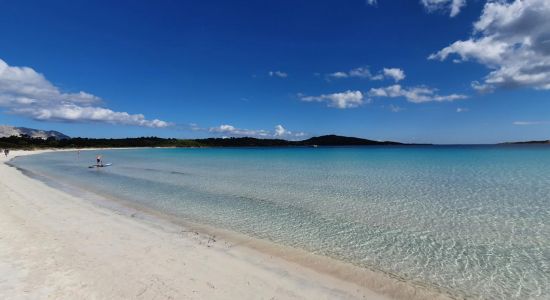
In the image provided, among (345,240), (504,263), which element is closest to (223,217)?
(345,240)

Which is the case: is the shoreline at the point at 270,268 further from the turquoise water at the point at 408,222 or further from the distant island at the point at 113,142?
the distant island at the point at 113,142

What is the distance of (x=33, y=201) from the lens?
12.5 m

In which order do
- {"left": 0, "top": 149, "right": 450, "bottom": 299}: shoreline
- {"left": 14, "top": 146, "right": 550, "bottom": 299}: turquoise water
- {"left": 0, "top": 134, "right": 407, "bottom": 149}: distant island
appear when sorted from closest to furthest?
{"left": 0, "top": 149, "right": 450, "bottom": 299}: shoreline < {"left": 14, "top": 146, "right": 550, "bottom": 299}: turquoise water < {"left": 0, "top": 134, "right": 407, "bottom": 149}: distant island

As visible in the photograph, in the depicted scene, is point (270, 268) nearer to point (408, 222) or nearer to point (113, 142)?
point (408, 222)

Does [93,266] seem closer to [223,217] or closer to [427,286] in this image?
[223,217]

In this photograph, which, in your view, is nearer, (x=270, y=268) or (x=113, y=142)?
(x=270, y=268)

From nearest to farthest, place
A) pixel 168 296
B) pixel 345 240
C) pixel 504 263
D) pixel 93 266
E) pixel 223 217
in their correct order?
pixel 168 296
pixel 93 266
pixel 504 263
pixel 345 240
pixel 223 217

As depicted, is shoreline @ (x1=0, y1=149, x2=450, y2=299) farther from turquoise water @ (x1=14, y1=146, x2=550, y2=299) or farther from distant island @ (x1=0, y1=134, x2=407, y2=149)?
distant island @ (x1=0, y1=134, x2=407, y2=149)

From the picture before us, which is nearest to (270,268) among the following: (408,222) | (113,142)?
(408,222)

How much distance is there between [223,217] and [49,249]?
5.34m

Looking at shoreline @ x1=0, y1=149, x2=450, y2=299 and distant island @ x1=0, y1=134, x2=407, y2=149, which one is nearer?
shoreline @ x1=0, y1=149, x2=450, y2=299

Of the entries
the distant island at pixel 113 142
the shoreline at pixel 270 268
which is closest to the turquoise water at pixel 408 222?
the shoreline at pixel 270 268

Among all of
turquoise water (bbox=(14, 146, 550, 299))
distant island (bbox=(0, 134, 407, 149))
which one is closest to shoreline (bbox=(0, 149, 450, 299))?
turquoise water (bbox=(14, 146, 550, 299))

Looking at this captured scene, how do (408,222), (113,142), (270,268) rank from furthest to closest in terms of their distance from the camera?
(113,142)
(408,222)
(270,268)
